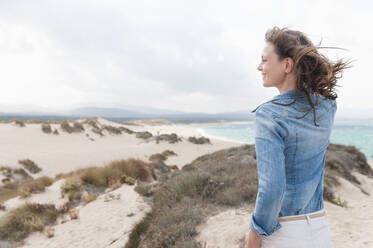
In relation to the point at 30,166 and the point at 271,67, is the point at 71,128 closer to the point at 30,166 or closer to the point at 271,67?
the point at 30,166

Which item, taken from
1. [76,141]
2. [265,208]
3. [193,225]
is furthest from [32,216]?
[76,141]

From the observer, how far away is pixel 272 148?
0.90 m

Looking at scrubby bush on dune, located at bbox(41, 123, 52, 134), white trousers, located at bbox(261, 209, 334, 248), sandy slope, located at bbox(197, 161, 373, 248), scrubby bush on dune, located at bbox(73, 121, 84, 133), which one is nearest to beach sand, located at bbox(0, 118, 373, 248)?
sandy slope, located at bbox(197, 161, 373, 248)

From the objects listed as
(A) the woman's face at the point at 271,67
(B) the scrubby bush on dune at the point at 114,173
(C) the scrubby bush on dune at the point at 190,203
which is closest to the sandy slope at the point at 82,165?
(C) the scrubby bush on dune at the point at 190,203

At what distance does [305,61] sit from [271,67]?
0.51 feet

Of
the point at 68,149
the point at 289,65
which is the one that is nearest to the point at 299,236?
the point at 289,65

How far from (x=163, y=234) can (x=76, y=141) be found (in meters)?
19.4

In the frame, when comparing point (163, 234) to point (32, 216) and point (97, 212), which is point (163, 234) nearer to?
point (97, 212)

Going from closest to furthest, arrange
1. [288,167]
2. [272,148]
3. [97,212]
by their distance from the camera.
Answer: [272,148] → [288,167] → [97,212]

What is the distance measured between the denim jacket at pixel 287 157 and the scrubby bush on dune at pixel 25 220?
637cm

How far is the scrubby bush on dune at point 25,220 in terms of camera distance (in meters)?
5.19

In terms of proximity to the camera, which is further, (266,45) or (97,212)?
(97,212)


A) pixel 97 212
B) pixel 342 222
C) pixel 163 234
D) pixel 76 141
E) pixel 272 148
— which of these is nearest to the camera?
pixel 272 148

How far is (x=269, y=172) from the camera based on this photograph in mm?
904
